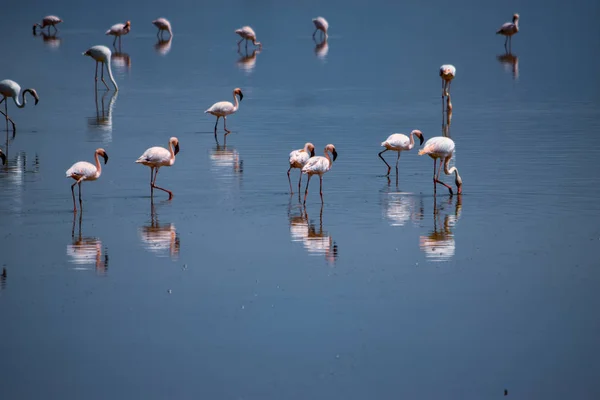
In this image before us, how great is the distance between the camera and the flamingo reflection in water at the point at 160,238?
12633 mm

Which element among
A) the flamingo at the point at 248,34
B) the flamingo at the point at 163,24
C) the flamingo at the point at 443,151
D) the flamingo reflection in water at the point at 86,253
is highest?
the flamingo at the point at 163,24

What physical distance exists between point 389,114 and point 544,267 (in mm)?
12585

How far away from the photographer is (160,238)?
13219mm

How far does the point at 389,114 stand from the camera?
79.5ft

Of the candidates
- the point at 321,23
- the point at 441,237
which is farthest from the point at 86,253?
the point at 321,23

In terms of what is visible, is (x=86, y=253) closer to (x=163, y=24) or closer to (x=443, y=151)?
(x=443, y=151)

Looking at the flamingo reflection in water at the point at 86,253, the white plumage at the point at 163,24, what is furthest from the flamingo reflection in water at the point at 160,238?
the white plumage at the point at 163,24

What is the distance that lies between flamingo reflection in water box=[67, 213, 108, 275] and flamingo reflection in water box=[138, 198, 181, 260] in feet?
1.88

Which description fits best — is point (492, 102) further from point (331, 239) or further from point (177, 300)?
point (177, 300)

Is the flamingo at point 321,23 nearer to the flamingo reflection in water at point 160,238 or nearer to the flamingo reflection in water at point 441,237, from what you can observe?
the flamingo reflection in water at point 441,237

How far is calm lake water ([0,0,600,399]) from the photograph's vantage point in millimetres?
9055

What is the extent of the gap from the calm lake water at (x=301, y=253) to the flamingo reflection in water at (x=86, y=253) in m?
0.05

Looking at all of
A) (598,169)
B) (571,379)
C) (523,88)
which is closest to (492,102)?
(523,88)

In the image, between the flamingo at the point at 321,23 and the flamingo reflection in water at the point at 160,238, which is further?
the flamingo at the point at 321,23
